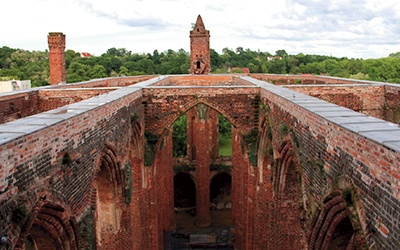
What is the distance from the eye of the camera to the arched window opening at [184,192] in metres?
23.0

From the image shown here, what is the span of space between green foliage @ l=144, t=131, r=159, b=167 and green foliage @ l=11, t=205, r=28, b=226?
8067 mm

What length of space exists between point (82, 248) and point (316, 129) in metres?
4.39

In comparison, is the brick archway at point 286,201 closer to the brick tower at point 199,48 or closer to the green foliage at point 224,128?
the brick tower at point 199,48

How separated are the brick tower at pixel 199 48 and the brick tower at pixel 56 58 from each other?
8.02 m

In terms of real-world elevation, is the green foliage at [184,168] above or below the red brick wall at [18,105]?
below

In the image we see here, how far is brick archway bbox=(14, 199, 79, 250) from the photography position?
546cm

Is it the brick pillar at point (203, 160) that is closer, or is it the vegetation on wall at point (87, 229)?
the vegetation on wall at point (87, 229)

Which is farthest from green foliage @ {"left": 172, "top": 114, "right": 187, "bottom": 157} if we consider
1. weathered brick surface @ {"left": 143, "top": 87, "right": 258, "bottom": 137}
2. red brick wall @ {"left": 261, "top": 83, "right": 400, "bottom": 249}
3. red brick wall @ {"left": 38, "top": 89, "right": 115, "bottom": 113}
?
red brick wall @ {"left": 261, "top": 83, "right": 400, "bottom": 249}

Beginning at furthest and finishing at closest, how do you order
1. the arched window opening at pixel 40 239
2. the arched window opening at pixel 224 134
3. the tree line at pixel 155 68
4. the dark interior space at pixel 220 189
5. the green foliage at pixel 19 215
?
the tree line at pixel 155 68
the arched window opening at pixel 224 134
the dark interior space at pixel 220 189
the arched window opening at pixel 40 239
the green foliage at pixel 19 215

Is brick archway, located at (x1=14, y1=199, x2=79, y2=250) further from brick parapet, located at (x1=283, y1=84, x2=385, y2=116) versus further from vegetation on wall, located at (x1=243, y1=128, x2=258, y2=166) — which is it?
brick parapet, located at (x1=283, y1=84, x2=385, y2=116)

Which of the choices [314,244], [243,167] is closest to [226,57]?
[243,167]

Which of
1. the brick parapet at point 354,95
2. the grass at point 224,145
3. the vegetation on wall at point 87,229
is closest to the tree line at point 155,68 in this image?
the grass at point 224,145

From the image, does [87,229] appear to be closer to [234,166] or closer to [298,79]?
[234,166]

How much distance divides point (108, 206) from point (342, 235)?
5839 millimetres
